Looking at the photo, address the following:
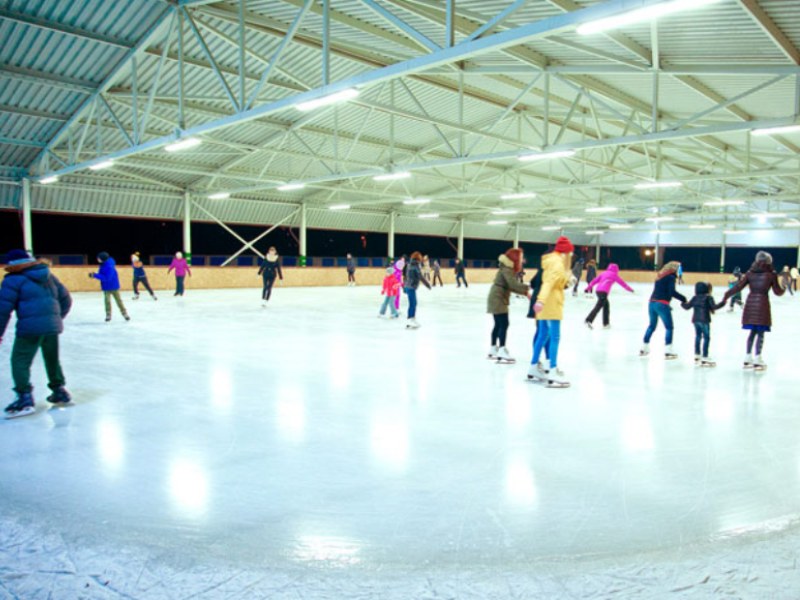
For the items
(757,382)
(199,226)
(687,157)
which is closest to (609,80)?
(757,382)

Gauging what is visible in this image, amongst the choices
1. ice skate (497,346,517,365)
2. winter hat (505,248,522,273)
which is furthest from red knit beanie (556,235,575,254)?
ice skate (497,346,517,365)

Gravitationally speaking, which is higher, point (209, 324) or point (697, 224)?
point (697, 224)

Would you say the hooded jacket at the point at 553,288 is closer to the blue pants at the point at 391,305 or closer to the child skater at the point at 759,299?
the child skater at the point at 759,299

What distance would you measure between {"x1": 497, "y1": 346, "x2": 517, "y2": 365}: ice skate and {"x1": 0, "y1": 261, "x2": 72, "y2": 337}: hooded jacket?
4730 mm

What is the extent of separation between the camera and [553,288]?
17.8 feet

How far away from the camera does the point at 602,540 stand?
246 cm

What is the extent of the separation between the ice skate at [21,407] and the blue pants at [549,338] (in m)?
4.52

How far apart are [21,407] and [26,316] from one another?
724mm

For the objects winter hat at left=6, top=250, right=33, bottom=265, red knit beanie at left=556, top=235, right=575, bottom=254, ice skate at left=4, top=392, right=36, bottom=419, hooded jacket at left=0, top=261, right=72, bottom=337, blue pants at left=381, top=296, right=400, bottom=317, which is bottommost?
ice skate at left=4, top=392, right=36, bottom=419

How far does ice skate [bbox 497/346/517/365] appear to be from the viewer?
270 inches

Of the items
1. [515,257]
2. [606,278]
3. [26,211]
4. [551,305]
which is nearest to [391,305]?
[606,278]

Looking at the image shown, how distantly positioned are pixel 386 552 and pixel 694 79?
38.5 ft

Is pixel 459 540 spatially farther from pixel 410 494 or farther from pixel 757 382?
pixel 757 382

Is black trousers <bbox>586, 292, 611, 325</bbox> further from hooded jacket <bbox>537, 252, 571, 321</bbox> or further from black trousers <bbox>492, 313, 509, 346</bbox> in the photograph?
hooded jacket <bbox>537, 252, 571, 321</bbox>
